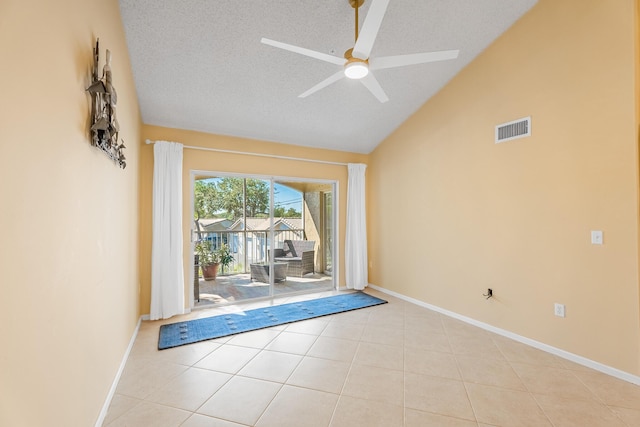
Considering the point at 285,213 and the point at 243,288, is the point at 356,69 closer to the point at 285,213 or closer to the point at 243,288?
the point at 285,213

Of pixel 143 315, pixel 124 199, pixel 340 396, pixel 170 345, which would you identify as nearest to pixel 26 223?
pixel 124 199

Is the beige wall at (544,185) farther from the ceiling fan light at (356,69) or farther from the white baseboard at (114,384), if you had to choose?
the white baseboard at (114,384)

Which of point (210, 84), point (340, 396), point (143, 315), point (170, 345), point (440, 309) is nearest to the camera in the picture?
point (340, 396)

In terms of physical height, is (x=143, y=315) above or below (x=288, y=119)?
below

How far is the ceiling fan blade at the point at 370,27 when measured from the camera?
1745mm

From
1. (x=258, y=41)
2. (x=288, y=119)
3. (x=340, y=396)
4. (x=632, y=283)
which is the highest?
(x=258, y=41)

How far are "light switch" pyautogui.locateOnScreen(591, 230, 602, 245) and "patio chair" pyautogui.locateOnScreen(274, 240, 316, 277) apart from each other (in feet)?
12.3

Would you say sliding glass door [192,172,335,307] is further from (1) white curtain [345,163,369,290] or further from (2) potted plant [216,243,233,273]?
(1) white curtain [345,163,369,290]

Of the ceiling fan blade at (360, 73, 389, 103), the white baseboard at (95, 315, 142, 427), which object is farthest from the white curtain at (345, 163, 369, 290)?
the white baseboard at (95, 315, 142, 427)

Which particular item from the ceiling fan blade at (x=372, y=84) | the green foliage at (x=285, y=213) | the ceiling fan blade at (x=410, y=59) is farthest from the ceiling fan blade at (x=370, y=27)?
the green foliage at (x=285, y=213)

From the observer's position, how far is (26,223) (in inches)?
37.6

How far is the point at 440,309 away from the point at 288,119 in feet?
10.9

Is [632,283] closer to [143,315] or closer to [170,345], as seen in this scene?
[170,345]

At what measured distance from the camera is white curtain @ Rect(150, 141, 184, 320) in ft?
12.1
